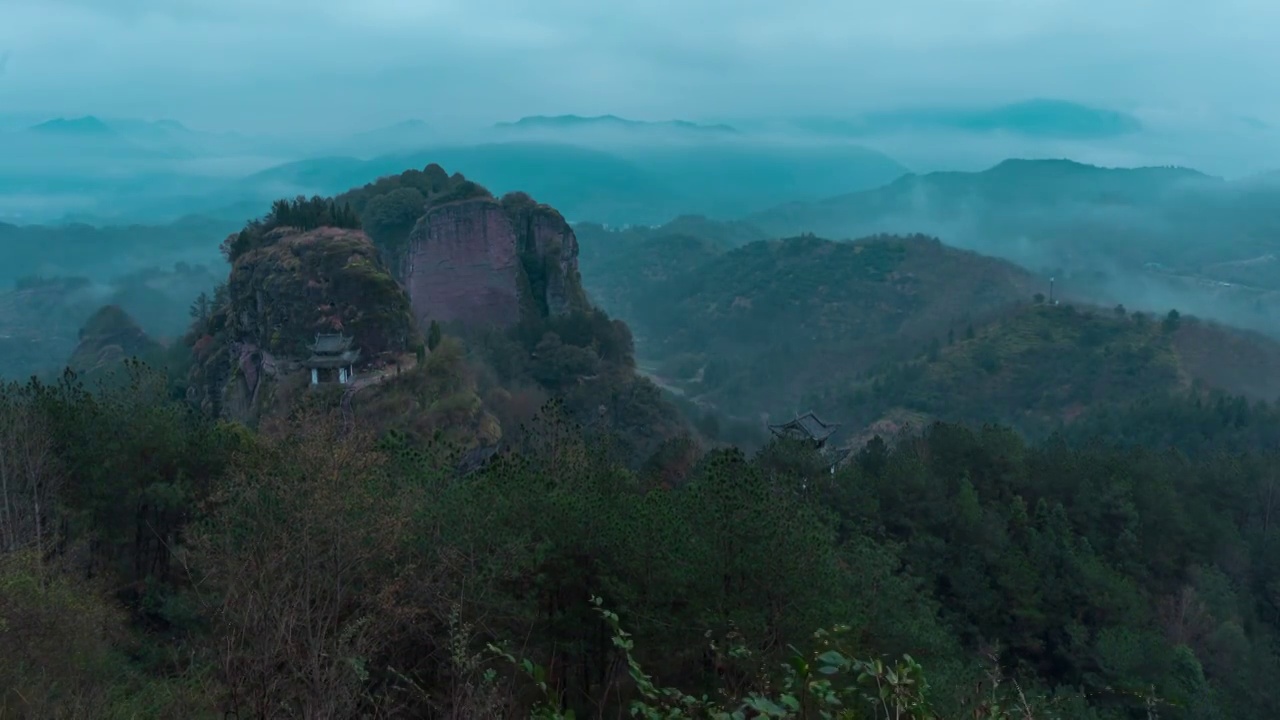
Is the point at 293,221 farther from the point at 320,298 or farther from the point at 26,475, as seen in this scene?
the point at 26,475

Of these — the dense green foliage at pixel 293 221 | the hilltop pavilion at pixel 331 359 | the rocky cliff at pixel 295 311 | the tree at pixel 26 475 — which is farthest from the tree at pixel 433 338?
the tree at pixel 26 475

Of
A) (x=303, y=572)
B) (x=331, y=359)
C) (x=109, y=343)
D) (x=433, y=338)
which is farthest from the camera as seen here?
(x=109, y=343)

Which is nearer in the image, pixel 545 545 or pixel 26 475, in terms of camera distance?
pixel 545 545

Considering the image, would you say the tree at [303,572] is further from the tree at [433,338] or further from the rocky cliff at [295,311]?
the tree at [433,338]

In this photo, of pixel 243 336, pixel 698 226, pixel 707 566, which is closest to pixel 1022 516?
pixel 707 566

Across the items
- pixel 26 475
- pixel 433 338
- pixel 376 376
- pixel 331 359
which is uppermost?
pixel 26 475

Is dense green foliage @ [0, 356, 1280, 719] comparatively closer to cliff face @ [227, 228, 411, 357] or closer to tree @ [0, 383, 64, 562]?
tree @ [0, 383, 64, 562]

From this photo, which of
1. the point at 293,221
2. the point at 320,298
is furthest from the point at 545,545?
the point at 293,221

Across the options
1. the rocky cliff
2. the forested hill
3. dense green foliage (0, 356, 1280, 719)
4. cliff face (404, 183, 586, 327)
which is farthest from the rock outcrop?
dense green foliage (0, 356, 1280, 719)
